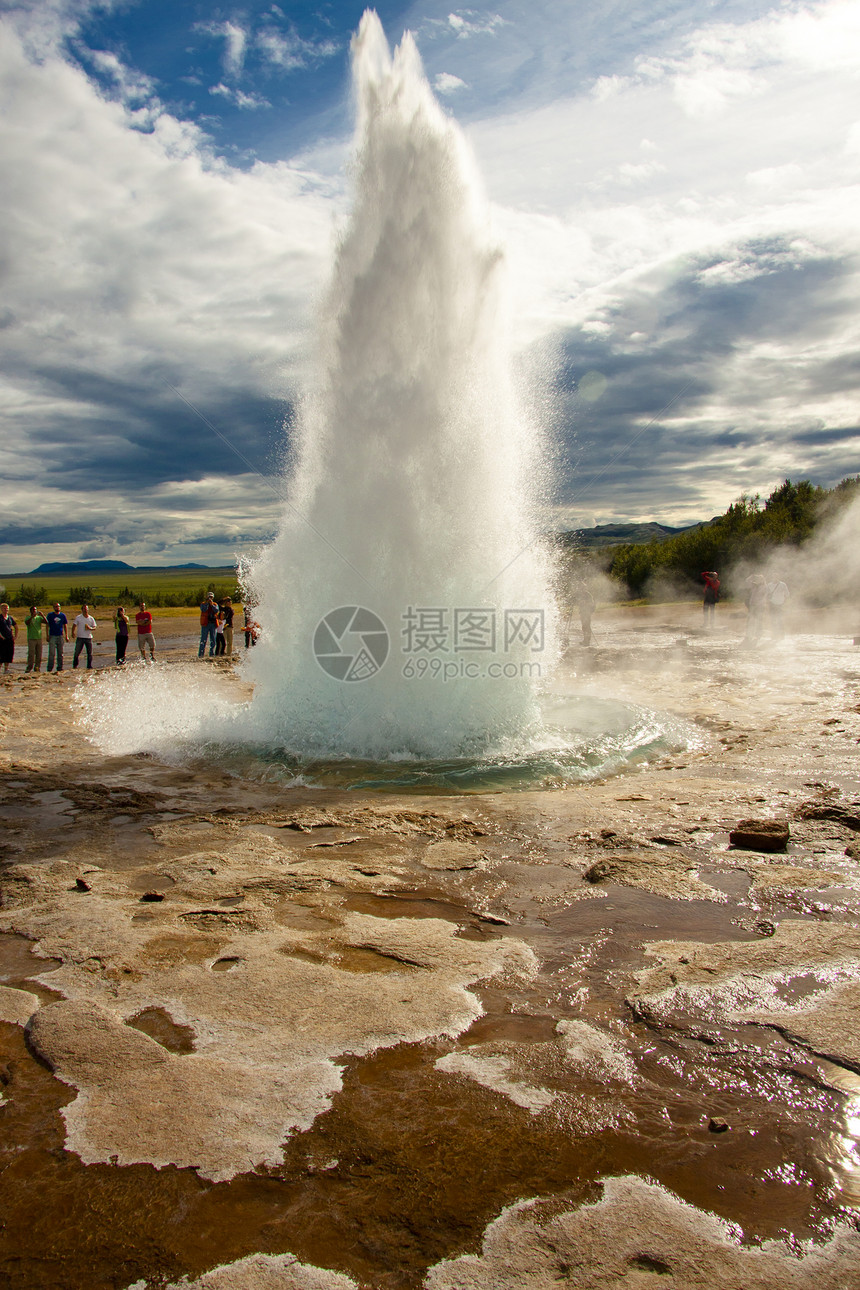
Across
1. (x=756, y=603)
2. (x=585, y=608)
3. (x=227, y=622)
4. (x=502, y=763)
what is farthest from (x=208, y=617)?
(x=756, y=603)

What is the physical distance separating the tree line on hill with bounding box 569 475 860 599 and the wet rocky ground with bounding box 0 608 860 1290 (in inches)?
1292

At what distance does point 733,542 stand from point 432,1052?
150 ft

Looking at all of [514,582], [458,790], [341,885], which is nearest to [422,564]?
[514,582]

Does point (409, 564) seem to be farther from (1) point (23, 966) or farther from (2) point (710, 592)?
(2) point (710, 592)

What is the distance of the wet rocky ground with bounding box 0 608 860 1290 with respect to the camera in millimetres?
2023

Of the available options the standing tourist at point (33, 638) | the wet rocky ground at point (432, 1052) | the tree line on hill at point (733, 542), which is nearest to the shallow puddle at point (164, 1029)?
the wet rocky ground at point (432, 1052)

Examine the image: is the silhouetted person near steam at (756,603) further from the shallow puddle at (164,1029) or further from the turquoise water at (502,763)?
the shallow puddle at (164,1029)

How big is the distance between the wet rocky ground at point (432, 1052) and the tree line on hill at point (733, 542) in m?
32.8

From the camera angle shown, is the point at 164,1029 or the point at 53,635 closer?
the point at 164,1029

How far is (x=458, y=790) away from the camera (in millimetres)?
6984

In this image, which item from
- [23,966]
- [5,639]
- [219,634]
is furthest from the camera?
[219,634]

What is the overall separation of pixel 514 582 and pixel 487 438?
1.93 meters

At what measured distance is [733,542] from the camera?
43.8m

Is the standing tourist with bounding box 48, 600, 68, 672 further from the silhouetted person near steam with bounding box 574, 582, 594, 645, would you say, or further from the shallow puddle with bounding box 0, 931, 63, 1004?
the shallow puddle with bounding box 0, 931, 63, 1004
